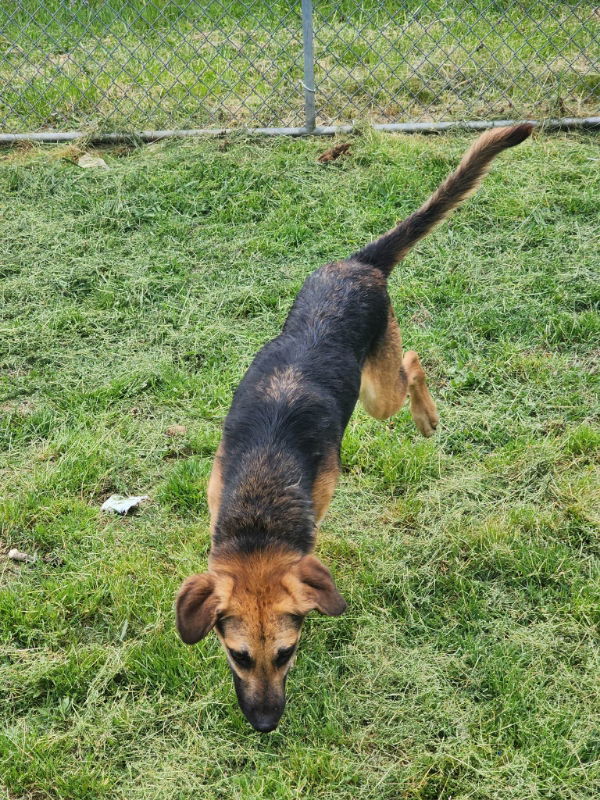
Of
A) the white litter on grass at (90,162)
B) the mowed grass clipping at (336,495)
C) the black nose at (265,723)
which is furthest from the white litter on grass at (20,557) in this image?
the white litter on grass at (90,162)

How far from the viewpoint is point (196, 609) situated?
3.00 m

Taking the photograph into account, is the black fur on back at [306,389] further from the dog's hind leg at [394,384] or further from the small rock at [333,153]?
the small rock at [333,153]

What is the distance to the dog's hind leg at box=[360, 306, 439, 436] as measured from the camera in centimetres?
449

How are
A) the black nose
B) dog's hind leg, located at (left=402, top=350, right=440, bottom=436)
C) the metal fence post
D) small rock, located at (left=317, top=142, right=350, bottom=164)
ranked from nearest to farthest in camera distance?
the black nose
dog's hind leg, located at (left=402, top=350, right=440, bottom=436)
small rock, located at (left=317, top=142, right=350, bottom=164)
the metal fence post

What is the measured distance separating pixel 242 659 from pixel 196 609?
0.25m

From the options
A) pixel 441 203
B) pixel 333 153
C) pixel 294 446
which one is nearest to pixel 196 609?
pixel 294 446

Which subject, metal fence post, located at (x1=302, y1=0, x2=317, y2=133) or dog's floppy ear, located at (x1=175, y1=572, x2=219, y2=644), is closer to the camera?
dog's floppy ear, located at (x1=175, y1=572, x2=219, y2=644)

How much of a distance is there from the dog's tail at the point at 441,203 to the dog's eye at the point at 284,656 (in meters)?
2.19

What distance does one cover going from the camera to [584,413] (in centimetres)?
492

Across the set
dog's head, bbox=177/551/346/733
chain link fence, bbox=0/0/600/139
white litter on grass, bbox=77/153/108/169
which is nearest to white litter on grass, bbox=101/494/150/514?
dog's head, bbox=177/551/346/733

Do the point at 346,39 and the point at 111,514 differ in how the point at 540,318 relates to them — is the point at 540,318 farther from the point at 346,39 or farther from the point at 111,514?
the point at 346,39

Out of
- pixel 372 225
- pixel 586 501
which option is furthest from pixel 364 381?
pixel 372 225

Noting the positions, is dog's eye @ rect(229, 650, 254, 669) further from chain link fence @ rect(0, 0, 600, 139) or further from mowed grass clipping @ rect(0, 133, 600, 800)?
chain link fence @ rect(0, 0, 600, 139)

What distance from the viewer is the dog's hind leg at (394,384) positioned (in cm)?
449
